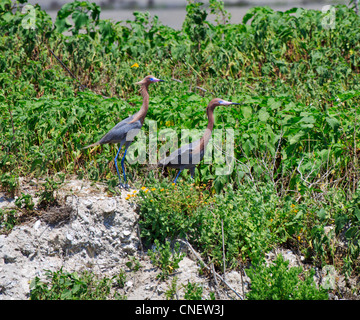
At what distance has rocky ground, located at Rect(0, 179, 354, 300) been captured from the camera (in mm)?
5629

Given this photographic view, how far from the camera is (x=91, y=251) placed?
19.3 ft

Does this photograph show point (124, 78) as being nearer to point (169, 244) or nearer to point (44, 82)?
point (44, 82)

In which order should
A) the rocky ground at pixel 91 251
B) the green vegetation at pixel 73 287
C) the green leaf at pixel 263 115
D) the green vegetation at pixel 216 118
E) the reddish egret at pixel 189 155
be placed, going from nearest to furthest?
the green vegetation at pixel 73 287 → the rocky ground at pixel 91 251 → the green vegetation at pixel 216 118 → the reddish egret at pixel 189 155 → the green leaf at pixel 263 115

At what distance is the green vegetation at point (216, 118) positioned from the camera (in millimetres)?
5863

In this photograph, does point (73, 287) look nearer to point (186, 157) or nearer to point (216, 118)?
point (186, 157)

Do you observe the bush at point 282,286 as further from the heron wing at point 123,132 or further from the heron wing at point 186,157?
the heron wing at point 123,132

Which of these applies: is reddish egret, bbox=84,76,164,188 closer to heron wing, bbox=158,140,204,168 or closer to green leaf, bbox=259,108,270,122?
heron wing, bbox=158,140,204,168

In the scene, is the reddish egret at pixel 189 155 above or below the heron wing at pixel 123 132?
below

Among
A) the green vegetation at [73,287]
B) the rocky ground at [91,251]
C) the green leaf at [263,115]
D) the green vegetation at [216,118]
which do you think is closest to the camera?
the green vegetation at [73,287]

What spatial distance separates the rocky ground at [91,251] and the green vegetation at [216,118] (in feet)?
0.46

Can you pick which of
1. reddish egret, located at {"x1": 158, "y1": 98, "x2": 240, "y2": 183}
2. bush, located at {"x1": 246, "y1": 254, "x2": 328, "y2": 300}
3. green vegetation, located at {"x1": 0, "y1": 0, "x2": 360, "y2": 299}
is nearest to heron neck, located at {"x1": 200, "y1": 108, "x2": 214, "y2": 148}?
reddish egret, located at {"x1": 158, "y1": 98, "x2": 240, "y2": 183}

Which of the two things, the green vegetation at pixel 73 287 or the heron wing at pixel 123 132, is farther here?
the heron wing at pixel 123 132

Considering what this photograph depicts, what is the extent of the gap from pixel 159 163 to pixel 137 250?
991 mm

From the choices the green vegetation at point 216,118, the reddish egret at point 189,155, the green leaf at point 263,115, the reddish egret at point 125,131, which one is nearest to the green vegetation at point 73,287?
the green vegetation at point 216,118
